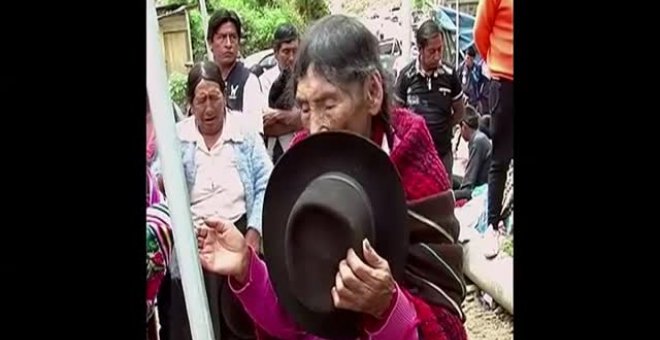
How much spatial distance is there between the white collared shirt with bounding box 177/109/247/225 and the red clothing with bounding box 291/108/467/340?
Result: 8 cm

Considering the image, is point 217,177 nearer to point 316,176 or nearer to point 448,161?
point 316,176

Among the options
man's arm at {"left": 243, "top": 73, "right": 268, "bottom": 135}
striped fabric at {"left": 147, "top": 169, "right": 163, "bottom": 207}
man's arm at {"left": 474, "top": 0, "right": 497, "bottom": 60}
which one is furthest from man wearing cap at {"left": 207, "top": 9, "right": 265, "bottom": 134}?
man's arm at {"left": 474, "top": 0, "right": 497, "bottom": 60}

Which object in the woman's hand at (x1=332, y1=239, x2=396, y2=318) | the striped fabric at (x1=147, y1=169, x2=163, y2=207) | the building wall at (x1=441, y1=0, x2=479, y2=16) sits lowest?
the woman's hand at (x1=332, y1=239, x2=396, y2=318)

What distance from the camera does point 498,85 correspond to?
3.64 feet

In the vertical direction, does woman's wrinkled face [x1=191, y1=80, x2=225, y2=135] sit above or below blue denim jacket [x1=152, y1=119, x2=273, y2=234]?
above

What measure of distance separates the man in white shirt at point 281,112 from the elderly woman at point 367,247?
0.4 inches

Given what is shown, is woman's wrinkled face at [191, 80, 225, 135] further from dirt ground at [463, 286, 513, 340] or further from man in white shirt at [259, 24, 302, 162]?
dirt ground at [463, 286, 513, 340]

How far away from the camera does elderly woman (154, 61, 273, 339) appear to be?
1.12 m

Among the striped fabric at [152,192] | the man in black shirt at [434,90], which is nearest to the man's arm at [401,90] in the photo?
the man in black shirt at [434,90]

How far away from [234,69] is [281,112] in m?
0.06

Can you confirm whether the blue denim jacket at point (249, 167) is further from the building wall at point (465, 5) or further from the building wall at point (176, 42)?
the building wall at point (465, 5)

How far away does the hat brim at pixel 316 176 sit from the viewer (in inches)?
42.6
